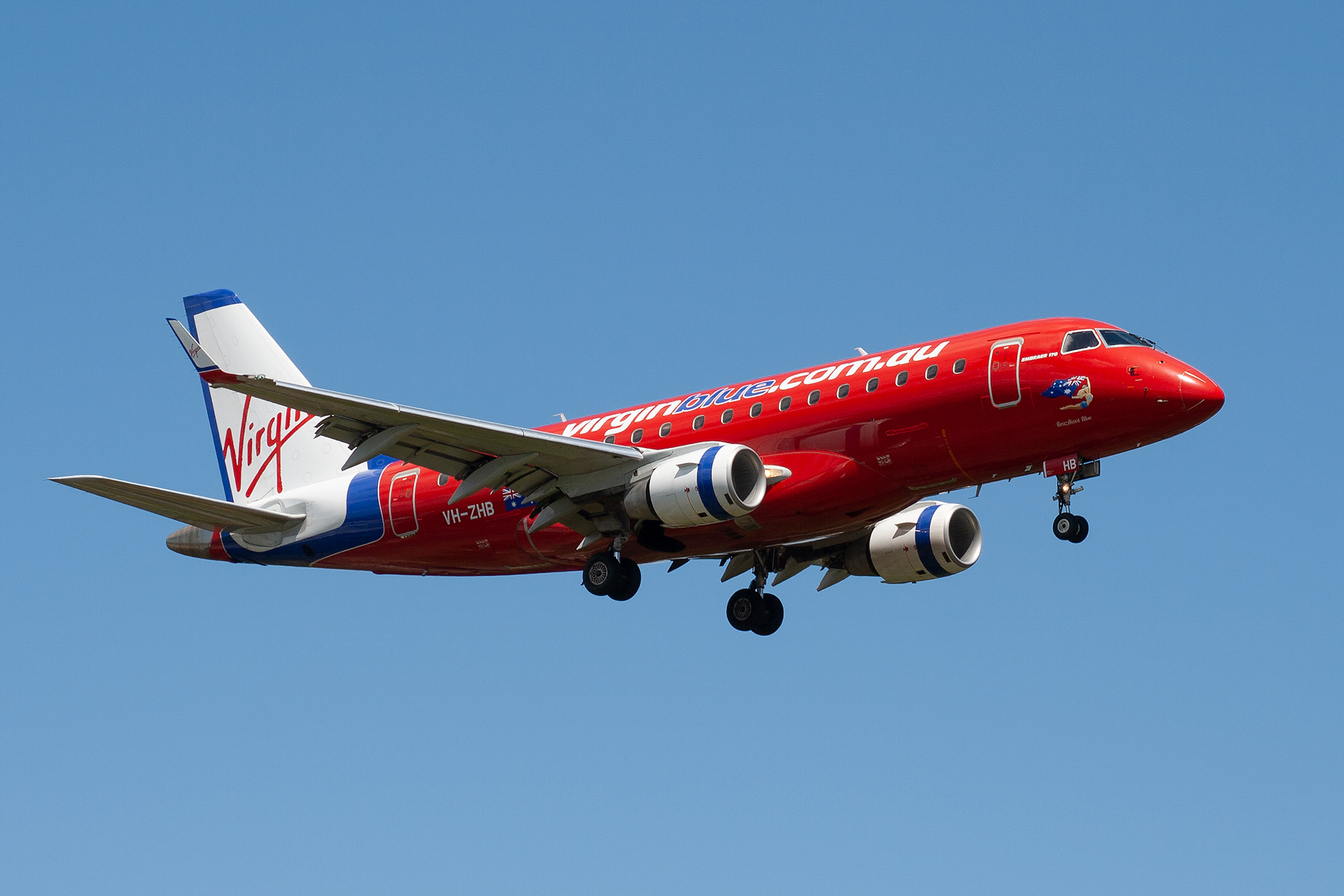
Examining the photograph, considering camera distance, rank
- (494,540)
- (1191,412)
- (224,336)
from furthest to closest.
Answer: (224,336) < (494,540) < (1191,412)

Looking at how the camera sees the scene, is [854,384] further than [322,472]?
No

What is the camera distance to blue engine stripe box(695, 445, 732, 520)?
3525cm

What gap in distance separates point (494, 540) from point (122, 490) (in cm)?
850

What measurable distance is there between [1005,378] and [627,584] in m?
9.64

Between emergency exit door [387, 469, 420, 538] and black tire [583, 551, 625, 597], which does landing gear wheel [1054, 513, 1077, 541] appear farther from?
emergency exit door [387, 469, 420, 538]

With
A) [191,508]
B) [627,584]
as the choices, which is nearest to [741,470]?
[627,584]

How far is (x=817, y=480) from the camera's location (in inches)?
1417

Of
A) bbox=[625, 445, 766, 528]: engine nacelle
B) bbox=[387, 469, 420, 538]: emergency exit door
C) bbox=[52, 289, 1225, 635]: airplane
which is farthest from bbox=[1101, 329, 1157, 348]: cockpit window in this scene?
bbox=[387, 469, 420, 538]: emergency exit door

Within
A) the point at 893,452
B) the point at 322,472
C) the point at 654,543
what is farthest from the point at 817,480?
the point at 322,472

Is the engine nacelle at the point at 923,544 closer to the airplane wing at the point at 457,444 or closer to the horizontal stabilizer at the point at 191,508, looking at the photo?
the airplane wing at the point at 457,444

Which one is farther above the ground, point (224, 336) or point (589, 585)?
point (224, 336)

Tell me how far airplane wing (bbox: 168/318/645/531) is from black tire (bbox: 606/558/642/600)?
1.76 m

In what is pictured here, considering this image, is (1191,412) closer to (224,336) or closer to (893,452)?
(893,452)

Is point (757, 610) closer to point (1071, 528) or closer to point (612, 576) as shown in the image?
point (612, 576)
